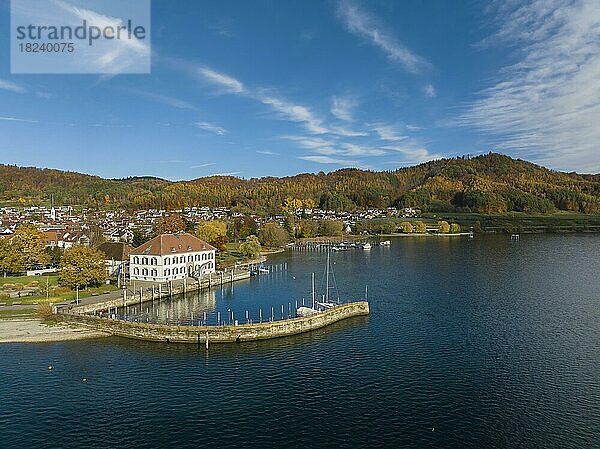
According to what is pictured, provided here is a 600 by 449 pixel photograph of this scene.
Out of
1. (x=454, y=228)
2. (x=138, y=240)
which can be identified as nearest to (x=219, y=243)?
(x=138, y=240)

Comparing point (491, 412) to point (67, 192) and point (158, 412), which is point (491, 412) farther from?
point (67, 192)

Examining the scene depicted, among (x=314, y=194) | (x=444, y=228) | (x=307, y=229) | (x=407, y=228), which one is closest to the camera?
(x=307, y=229)

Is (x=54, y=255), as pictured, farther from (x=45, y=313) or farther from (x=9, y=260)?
(x=45, y=313)

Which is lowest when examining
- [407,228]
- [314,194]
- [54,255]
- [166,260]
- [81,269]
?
[81,269]

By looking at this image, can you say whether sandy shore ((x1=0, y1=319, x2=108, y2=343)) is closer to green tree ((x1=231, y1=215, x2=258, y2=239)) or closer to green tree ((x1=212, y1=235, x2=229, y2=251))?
green tree ((x1=212, y1=235, x2=229, y2=251))

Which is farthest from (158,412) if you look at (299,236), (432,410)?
(299,236)

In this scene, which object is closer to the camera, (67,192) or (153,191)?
(67,192)

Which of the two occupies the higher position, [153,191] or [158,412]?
[153,191]
